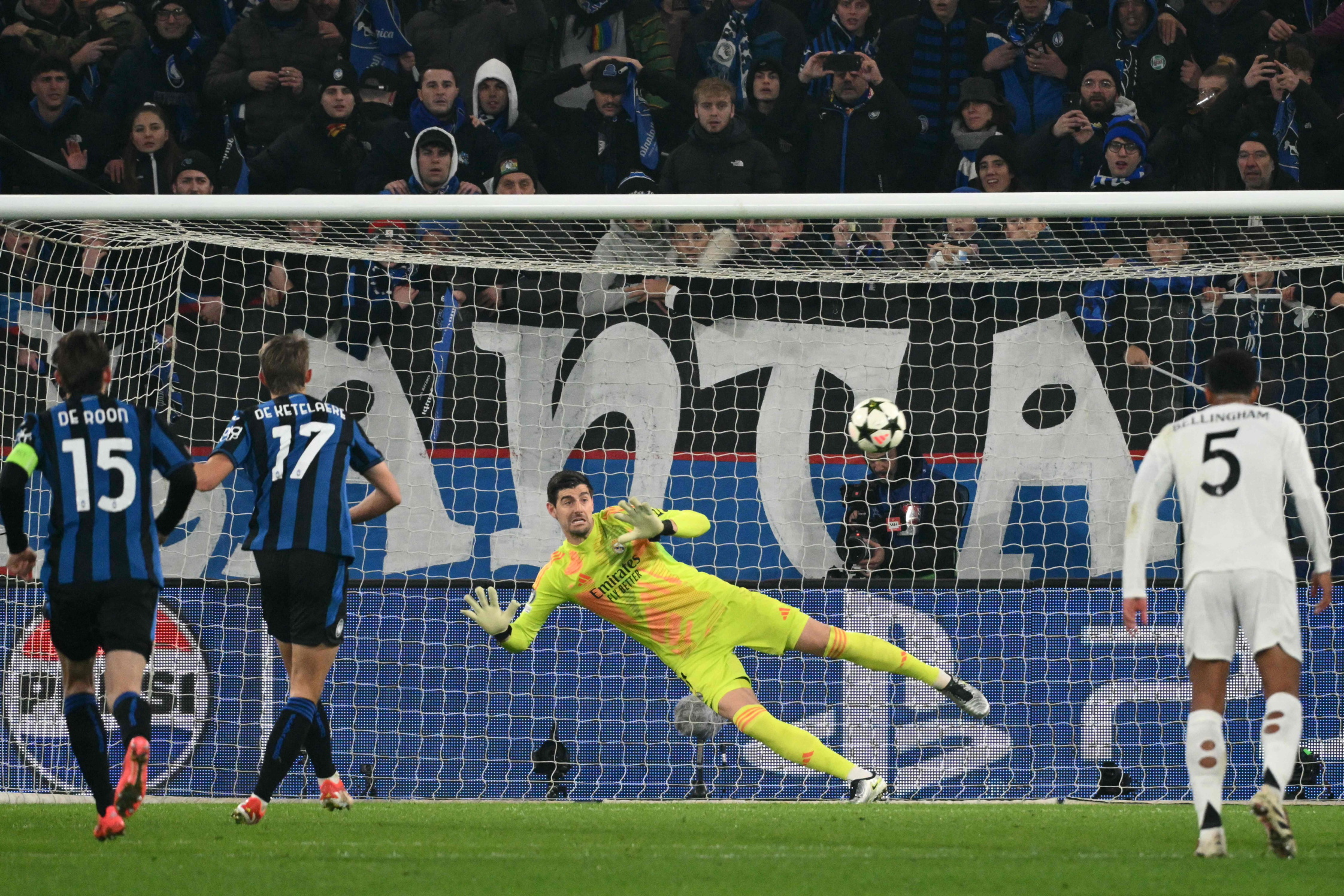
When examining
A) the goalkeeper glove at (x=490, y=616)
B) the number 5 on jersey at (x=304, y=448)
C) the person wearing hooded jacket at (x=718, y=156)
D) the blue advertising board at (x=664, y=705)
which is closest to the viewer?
the number 5 on jersey at (x=304, y=448)

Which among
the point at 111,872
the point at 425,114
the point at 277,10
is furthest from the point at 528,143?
the point at 111,872

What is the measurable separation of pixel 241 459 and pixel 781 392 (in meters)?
3.88

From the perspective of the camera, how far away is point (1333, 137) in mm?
10148

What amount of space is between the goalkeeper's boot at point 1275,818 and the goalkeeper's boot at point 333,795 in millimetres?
3694

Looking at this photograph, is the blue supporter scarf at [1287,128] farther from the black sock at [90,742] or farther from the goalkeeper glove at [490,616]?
the black sock at [90,742]

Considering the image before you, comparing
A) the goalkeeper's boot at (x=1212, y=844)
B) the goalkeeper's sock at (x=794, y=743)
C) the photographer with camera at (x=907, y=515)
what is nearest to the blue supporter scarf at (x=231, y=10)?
the photographer with camera at (x=907, y=515)

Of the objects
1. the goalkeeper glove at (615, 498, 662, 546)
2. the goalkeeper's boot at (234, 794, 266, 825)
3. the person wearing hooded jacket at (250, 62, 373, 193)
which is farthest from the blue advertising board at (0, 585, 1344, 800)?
the person wearing hooded jacket at (250, 62, 373, 193)

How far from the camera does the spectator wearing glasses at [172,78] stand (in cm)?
1119

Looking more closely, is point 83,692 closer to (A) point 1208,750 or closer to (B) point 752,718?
(B) point 752,718

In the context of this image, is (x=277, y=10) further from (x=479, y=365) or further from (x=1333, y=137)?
(x=1333, y=137)

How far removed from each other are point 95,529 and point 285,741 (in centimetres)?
109

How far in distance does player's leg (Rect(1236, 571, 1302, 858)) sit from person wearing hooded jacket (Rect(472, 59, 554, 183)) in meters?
7.05

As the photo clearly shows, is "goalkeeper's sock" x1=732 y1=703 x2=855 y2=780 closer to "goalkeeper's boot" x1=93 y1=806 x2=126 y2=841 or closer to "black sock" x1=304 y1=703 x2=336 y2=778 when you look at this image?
"black sock" x1=304 y1=703 x2=336 y2=778

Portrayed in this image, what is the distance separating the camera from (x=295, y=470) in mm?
5742
